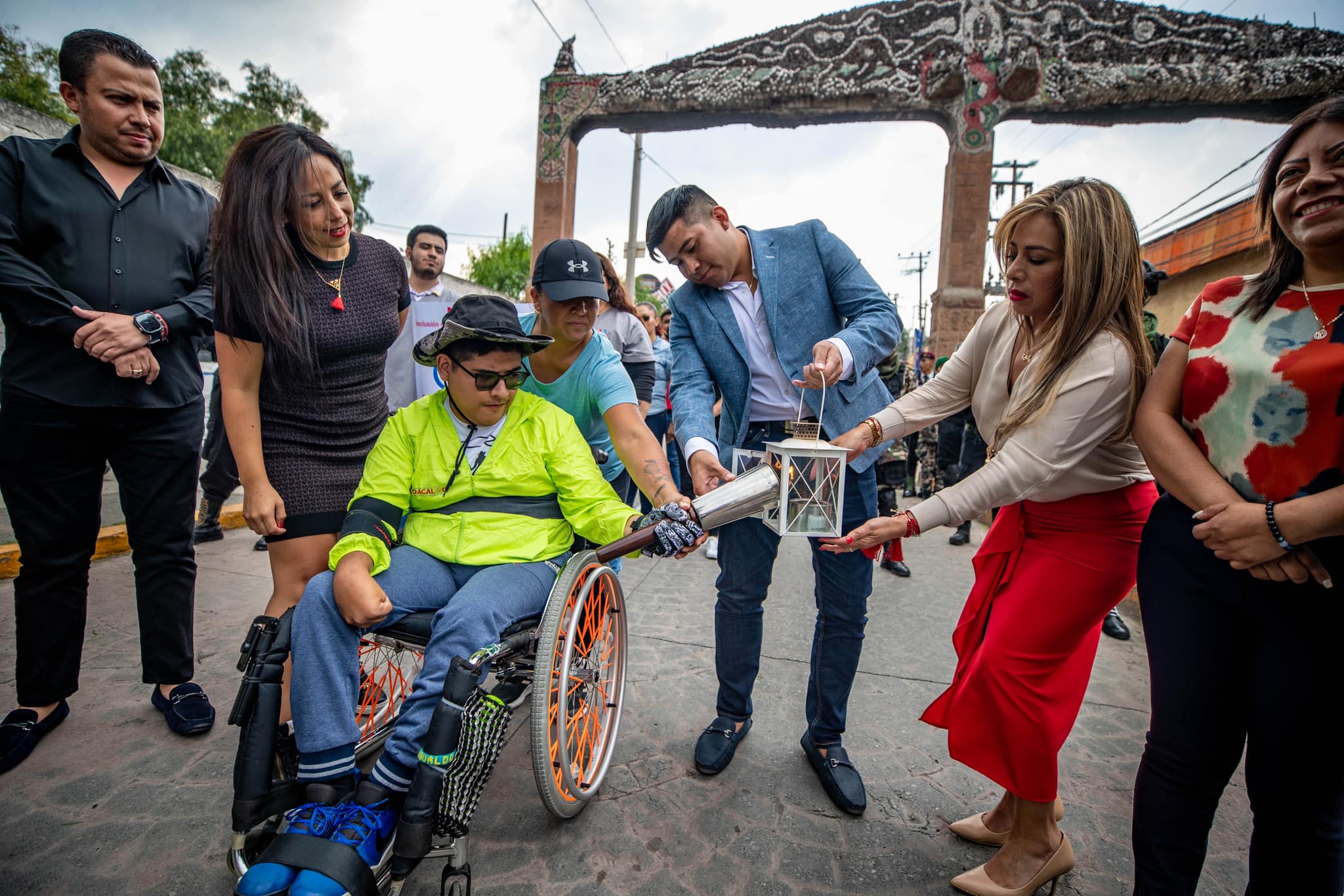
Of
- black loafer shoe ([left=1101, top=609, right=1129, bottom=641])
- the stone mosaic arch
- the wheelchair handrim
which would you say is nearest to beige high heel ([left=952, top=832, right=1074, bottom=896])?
the wheelchair handrim

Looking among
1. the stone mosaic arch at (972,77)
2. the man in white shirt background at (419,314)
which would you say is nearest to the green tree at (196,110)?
the stone mosaic arch at (972,77)

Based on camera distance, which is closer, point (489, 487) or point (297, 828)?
point (297, 828)

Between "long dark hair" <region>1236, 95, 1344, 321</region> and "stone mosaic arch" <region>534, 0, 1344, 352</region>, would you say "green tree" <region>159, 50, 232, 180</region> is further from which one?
"long dark hair" <region>1236, 95, 1344, 321</region>

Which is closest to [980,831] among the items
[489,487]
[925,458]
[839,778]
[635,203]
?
[839,778]

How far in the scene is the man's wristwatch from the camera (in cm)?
209

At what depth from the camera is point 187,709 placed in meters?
2.27

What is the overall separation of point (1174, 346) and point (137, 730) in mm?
3390

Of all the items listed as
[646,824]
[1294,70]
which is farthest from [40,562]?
[1294,70]

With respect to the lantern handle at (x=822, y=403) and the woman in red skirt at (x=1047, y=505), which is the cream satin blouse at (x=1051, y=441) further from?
the lantern handle at (x=822, y=403)

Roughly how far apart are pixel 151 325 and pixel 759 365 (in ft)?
6.65

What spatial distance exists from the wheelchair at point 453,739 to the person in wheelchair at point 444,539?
0.05 meters

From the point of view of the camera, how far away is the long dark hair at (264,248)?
1838 millimetres

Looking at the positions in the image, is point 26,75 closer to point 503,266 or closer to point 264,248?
point 503,266

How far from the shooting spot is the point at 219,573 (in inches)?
154
